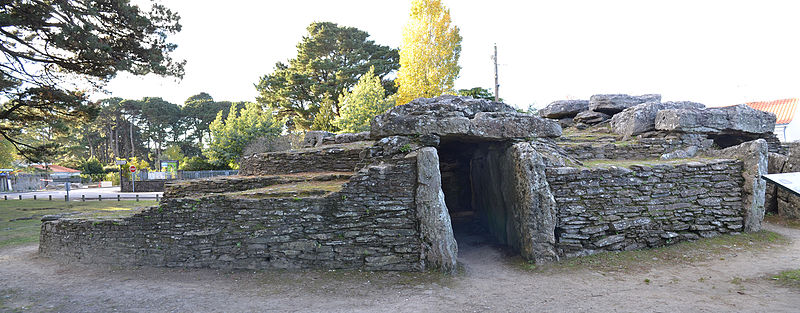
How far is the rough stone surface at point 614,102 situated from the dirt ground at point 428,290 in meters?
7.99

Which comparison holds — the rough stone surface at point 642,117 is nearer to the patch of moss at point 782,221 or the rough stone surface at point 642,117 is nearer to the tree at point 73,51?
the patch of moss at point 782,221

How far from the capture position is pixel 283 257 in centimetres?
632

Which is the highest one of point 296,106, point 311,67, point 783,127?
point 311,67

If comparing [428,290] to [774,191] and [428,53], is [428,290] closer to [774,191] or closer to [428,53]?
[774,191]

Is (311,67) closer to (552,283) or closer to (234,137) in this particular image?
(234,137)

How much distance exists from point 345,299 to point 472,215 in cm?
642

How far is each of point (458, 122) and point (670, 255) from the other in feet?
14.3

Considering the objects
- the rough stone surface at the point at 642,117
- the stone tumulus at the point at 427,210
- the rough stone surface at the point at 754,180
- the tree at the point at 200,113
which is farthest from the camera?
the tree at the point at 200,113

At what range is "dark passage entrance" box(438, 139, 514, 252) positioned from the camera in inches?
312

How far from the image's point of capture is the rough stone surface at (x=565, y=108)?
15234 millimetres

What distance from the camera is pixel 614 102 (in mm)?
13977

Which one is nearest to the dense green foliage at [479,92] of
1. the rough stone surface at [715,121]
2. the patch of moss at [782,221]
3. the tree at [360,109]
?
the tree at [360,109]

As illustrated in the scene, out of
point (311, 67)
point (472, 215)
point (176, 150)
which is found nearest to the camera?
point (472, 215)

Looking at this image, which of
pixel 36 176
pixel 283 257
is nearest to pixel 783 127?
pixel 283 257
